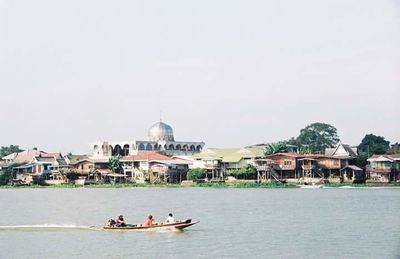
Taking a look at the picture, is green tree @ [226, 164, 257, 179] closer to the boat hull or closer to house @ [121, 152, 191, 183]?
house @ [121, 152, 191, 183]

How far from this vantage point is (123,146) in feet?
265

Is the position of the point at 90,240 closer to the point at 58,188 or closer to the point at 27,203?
the point at 27,203

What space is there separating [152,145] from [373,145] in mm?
24284

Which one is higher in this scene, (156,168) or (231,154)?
(231,154)

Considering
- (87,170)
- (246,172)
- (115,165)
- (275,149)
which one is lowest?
(246,172)

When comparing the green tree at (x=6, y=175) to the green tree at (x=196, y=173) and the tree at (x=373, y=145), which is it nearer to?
the green tree at (x=196, y=173)

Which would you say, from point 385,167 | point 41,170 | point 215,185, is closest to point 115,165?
point 41,170

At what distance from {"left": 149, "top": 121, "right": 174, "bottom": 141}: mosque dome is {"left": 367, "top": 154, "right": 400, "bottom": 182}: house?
97.5 ft

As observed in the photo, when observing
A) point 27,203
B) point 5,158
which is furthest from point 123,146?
point 27,203

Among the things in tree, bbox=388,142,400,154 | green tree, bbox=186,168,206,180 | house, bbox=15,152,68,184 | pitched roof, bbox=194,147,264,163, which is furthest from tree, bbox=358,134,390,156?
house, bbox=15,152,68,184

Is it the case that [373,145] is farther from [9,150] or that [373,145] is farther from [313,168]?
[9,150]

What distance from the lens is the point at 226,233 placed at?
2272 centimetres

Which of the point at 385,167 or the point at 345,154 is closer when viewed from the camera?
the point at 385,167

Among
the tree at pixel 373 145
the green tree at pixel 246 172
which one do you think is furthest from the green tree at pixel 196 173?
the tree at pixel 373 145
